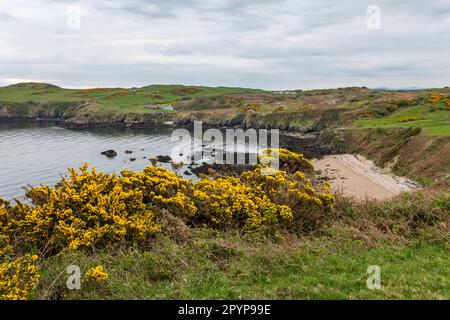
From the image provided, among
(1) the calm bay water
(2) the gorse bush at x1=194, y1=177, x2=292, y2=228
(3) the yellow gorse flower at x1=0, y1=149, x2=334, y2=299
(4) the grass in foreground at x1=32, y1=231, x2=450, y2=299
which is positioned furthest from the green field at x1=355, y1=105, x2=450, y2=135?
(4) the grass in foreground at x1=32, y1=231, x2=450, y2=299

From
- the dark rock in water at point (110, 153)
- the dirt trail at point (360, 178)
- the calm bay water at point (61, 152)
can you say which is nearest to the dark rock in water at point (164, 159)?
the calm bay water at point (61, 152)

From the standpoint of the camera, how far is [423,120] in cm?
6406

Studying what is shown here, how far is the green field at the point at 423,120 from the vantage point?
5196 cm

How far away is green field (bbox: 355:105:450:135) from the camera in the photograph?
5196 centimetres

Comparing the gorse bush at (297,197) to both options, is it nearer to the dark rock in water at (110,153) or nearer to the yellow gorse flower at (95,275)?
the yellow gorse flower at (95,275)

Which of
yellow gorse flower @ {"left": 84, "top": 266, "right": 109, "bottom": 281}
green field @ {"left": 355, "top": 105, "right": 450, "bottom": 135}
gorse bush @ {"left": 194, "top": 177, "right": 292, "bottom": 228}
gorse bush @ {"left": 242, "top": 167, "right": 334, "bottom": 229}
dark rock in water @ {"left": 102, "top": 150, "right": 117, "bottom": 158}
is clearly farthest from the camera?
dark rock in water @ {"left": 102, "top": 150, "right": 117, "bottom": 158}

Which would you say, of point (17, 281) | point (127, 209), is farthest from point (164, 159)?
point (17, 281)

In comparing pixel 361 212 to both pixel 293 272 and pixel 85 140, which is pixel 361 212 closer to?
pixel 293 272

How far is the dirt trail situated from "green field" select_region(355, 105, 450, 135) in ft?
29.8

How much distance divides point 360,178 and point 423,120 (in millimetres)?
27341

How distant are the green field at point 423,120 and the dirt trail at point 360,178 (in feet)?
29.8

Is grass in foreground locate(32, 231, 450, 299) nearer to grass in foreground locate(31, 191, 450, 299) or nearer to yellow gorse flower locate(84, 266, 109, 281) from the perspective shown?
grass in foreground locate(31, 191, 450, 299)

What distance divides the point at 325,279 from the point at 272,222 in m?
4.61
